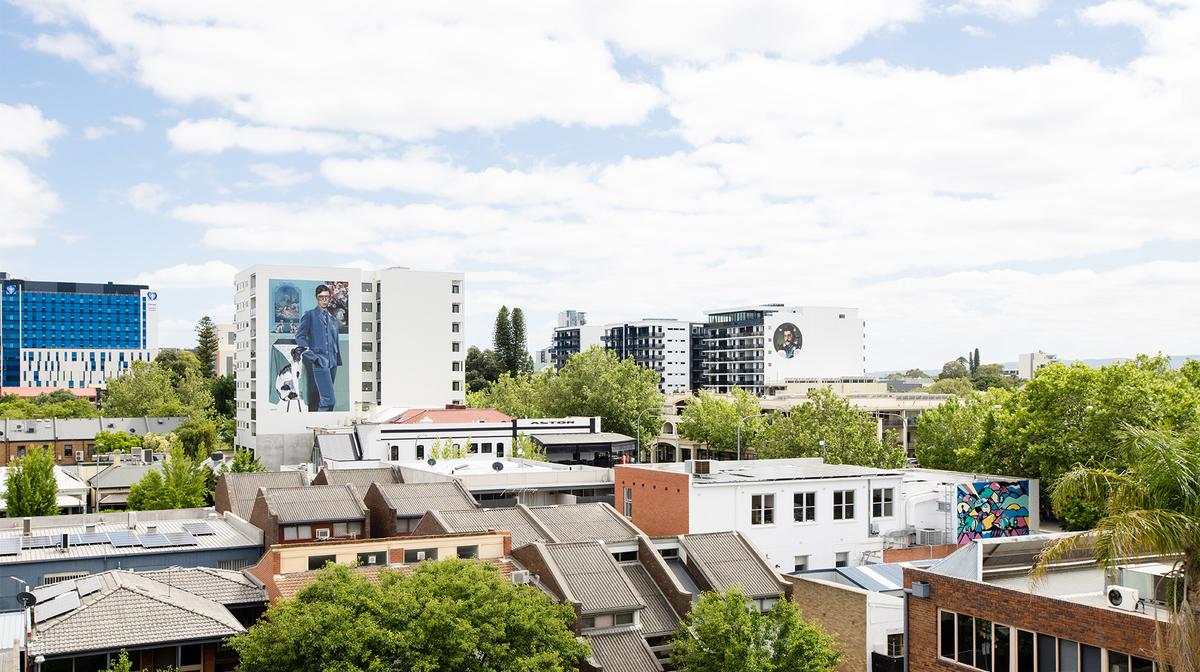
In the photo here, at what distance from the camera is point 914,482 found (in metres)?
57.7

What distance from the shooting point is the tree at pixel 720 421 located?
109 metres

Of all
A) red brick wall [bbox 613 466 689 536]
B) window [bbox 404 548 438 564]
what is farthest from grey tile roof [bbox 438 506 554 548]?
red brick wall [bbox 613 466 689 536]

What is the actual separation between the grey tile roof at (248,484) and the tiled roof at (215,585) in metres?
16.0

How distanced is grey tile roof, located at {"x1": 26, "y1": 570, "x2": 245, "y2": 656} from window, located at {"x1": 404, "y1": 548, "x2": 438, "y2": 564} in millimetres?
7411

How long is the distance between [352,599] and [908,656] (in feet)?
54.0

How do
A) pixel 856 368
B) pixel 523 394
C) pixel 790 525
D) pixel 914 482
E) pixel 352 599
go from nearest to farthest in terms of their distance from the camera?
pixel 352 599 → pixel 790 525 → pixel 914 482 → pixel 523 394 → pixel 856 368

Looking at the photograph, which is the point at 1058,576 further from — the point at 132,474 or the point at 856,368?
the point at 856,368

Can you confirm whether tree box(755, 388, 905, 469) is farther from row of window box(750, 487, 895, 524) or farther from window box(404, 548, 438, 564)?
window box(404, 548, 438, 564)

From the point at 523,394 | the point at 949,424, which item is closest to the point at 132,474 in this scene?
the point at 523,394

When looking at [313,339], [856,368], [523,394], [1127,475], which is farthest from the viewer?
[856,368]

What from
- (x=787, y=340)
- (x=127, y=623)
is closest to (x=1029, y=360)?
(x=787, y=340)

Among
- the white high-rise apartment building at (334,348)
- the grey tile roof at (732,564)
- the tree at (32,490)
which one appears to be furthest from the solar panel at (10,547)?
the white high-rise apartment building at (334,348)

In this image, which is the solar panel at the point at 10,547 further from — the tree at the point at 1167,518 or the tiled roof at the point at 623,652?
the tree at the point at 1167,518

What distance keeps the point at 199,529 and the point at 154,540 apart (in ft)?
11.2
